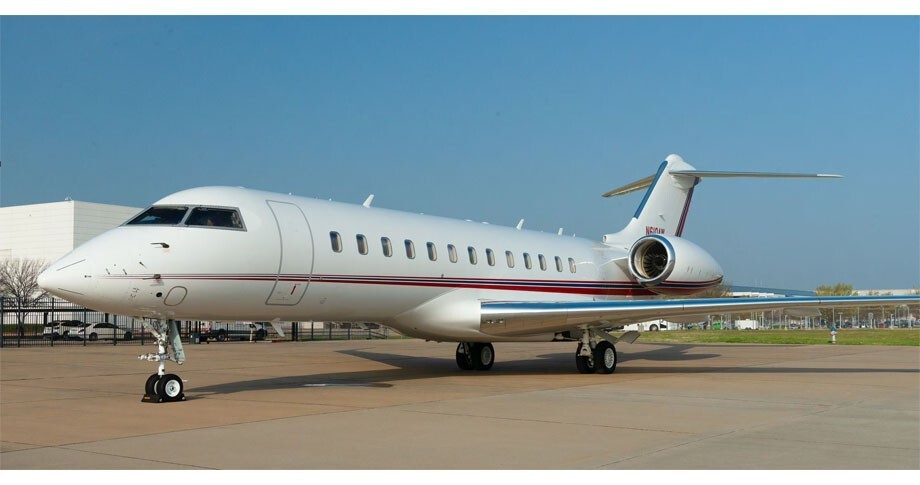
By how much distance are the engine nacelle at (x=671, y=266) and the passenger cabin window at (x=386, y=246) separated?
7.40 metres

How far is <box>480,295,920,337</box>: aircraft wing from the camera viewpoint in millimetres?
15062

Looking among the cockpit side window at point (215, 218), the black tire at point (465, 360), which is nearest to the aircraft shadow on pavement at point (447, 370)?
the black tire at point (465, 360)

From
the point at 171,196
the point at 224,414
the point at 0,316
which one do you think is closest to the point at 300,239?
the point at 171,196

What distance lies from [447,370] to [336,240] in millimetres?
5594

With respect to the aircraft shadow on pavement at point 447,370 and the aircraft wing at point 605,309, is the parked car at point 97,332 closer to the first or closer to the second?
the aircraft shadow on pavement at point 447,370

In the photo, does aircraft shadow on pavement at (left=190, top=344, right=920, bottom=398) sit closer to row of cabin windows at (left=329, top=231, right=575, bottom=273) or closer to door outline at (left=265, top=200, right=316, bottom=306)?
door outline at (left=265, top=200, right=316, bottom=306)

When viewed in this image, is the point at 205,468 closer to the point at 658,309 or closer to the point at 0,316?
the point at 658,309

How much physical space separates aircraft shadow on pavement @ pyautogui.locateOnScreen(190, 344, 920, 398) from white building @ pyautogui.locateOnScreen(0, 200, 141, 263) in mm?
71040

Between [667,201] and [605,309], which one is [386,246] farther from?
[667,201]

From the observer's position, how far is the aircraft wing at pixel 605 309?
1506 centimetres

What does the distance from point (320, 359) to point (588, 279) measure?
23.7 ft

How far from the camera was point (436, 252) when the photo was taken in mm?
15031

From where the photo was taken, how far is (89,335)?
43156 millimetres

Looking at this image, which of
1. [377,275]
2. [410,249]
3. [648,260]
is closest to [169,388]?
[377,275]
